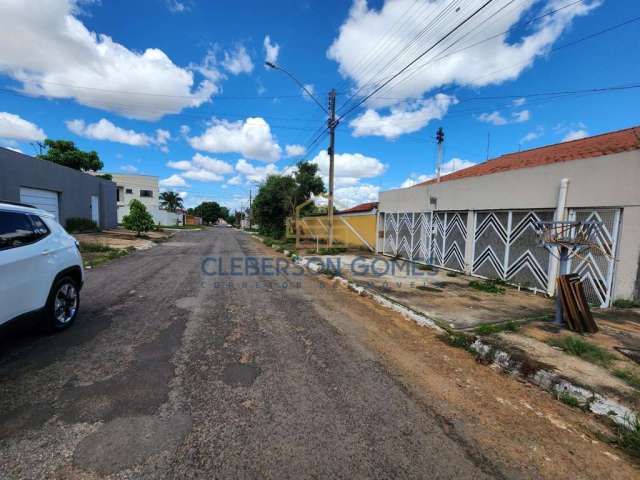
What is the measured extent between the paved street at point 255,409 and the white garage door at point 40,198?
55.5 feet

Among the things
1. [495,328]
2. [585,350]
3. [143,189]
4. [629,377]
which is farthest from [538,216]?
[143,189]

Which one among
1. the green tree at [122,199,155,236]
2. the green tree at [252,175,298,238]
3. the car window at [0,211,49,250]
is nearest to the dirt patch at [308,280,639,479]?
the car window at [0,211,49,250]

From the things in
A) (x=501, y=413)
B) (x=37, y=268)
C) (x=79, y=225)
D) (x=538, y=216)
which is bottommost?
(x=501, y=413)

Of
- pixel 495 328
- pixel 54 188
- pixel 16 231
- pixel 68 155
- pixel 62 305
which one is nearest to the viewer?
pixel 16 231

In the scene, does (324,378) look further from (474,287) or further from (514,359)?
(474,287)

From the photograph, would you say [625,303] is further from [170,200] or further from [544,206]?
[170,200]

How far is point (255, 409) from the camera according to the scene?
2.76 metres

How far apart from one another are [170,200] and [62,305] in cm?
6855

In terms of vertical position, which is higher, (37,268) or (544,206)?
(544,206)

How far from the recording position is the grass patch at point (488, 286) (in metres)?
7.94

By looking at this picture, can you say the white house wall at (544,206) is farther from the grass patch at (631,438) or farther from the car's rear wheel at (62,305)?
the car's rear wheel at (62,305)

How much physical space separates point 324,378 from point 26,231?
4.10m

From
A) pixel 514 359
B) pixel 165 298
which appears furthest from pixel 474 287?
pixel 165 298

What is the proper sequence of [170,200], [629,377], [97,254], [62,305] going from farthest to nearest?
[170,200], [97,254], [62,305], [629,377]
